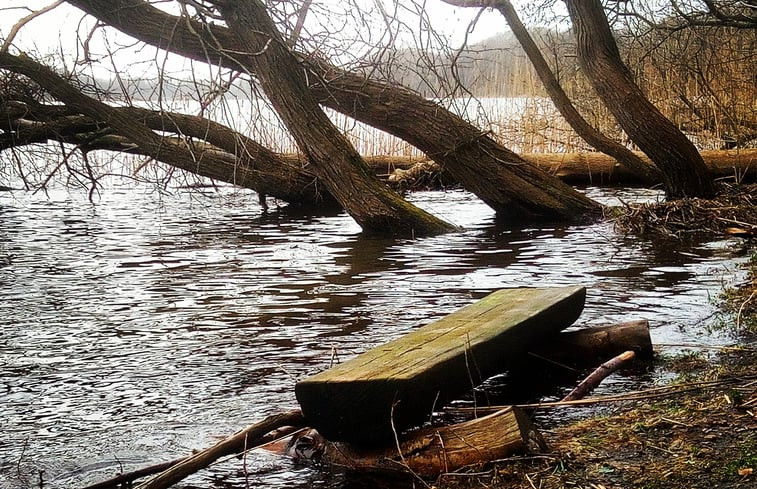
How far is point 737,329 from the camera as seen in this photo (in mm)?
5574

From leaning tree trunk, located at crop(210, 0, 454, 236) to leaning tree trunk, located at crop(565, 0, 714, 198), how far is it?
9.43 ft

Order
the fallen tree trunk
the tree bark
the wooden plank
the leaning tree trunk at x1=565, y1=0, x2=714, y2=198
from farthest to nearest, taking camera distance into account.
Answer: the fallen tree trunk, the tree bark, the leaning tree trunk at x1=565, y1=0, x2=714, y2=198, the wooden plank

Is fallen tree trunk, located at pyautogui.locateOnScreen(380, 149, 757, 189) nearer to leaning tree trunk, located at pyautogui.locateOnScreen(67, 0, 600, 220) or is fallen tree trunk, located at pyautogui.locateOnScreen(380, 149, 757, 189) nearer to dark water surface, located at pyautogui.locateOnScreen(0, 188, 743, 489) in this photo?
dark water surface, located at pyautogui.locateOnScreen(0, 188, 743, 489)

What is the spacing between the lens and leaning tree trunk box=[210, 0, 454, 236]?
32.8 feet

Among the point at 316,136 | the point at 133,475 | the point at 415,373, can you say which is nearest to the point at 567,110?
the point at 316,136

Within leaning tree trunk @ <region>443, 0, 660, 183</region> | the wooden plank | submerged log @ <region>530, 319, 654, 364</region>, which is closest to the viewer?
the wooden plank

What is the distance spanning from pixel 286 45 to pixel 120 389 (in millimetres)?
5869

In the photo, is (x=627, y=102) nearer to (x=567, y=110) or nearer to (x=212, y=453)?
(x=567, y=110)

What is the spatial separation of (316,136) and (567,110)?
199 inches

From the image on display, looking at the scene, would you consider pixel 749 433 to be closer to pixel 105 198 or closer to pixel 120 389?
pixel 120 389

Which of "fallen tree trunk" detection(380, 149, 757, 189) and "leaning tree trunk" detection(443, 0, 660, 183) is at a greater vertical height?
"leaning tree trunk" detection(443, 0, 660, 183)

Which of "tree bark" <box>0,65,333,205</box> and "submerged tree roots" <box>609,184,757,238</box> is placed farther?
"tree bark" <box>0,65,333,205</box>

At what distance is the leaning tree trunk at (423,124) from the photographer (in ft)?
34.4

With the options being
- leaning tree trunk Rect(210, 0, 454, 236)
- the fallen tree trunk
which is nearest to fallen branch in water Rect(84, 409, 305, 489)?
leaning tree trunk Rect(210, 0, 454, 236)
